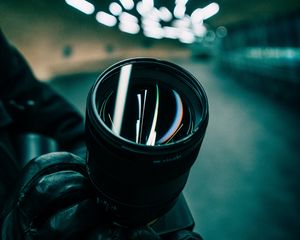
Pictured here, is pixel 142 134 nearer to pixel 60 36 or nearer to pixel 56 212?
pixel 56 212

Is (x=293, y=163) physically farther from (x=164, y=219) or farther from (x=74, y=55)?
(x=164, y=219)

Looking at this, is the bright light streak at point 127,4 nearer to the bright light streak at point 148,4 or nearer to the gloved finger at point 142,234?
the bright light streak at point 148,4

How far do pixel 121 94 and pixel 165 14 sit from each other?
0.11 metres

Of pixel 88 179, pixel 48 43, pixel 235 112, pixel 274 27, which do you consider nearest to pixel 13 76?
pixel 48 43

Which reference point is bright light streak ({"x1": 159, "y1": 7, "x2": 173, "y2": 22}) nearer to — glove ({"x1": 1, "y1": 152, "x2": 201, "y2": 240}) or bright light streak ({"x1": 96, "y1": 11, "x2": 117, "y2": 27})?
bright light streak ({"x1": 96, "y1": 11, "x2": 117, "y2": 27})

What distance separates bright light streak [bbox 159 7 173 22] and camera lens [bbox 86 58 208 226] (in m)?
0.06

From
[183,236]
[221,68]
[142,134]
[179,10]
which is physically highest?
[179,10]

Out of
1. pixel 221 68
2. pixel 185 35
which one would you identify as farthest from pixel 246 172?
pixel 221 68

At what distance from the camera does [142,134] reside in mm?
323

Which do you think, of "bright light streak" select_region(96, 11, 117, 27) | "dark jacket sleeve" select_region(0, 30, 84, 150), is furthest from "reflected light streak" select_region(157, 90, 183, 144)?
"dark jacket sleeve" select_region(0, 30, 84, 150)

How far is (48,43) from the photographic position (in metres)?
0.70

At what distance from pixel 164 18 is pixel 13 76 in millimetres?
313

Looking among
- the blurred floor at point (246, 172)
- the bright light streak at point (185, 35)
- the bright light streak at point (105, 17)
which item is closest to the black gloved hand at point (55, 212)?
the bright light streak at point (105, 17)

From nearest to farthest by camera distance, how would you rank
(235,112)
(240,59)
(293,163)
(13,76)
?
(13,76) < (293,163) < (235,112) < (240,59)
